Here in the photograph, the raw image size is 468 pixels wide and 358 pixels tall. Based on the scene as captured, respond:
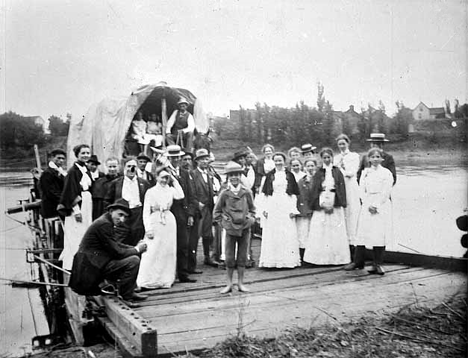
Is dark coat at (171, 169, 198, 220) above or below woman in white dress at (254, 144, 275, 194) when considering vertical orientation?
below

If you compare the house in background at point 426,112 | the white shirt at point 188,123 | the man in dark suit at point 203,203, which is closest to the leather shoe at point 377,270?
the house in background at point 426,112

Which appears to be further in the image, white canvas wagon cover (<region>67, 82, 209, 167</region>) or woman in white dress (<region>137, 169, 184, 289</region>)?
white canvas wagon cover (<region>67, 82, 209, 167</region>)

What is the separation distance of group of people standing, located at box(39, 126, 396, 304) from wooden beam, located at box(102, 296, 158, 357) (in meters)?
0.61

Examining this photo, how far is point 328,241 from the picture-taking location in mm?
7637

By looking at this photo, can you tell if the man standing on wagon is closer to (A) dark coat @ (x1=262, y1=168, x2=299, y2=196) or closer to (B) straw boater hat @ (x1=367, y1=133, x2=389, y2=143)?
(A) dark coat @ (x1=262, y1=168, x2=299, y2=196)

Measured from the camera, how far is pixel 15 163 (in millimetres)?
10055

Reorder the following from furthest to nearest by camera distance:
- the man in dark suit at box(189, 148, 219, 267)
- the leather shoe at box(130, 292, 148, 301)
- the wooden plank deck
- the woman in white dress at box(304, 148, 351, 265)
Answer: the woman in white dress at box(304, 148, 351, 265) < the man in dark suit at box(189, 148, 219, 267) < the leather shoe at box(130, 292, 148, 301) < the wooden plank deck

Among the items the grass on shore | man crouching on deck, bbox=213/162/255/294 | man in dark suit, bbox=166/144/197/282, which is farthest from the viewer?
man in dark suit, bbox=166/144/197/282

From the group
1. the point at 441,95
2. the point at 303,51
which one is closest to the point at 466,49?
the point at 441,95

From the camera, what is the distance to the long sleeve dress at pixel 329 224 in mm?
7613

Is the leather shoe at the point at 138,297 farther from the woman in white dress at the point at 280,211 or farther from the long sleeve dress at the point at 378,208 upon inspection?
the long sleeve dress at the point at 378,208

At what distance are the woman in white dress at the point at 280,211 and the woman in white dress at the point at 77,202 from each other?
8.93ft

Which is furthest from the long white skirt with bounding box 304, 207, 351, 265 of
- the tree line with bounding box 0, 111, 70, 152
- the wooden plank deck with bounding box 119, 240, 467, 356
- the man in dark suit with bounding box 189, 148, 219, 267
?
the tree line with bounding box 0, 111, 70, 152

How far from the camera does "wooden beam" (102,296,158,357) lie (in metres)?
4.10
